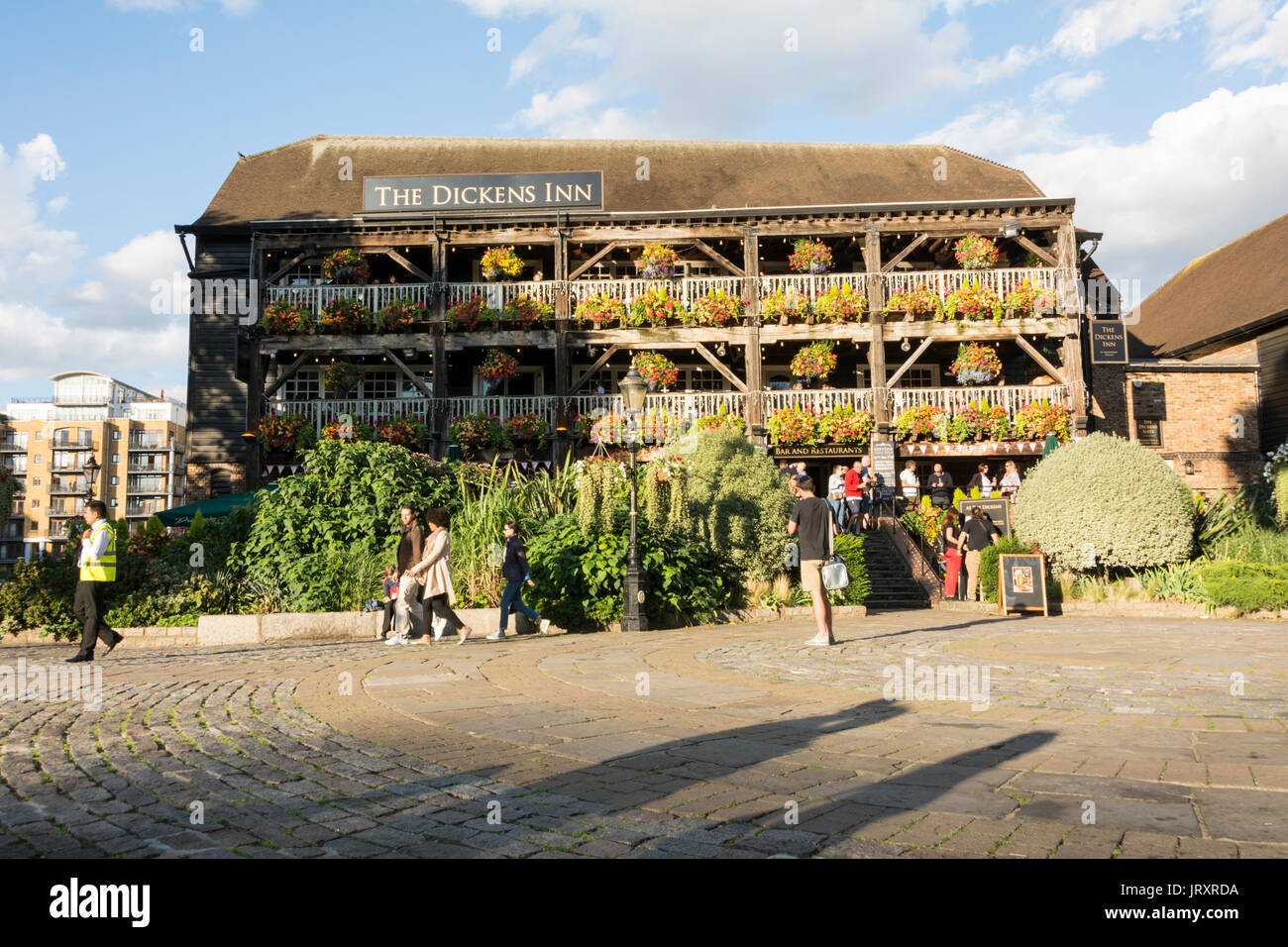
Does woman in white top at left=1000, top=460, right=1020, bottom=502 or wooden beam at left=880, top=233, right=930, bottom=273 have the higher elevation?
wooden beam at left=880, top=233, right=930, bottom=273

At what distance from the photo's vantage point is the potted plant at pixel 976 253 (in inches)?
882

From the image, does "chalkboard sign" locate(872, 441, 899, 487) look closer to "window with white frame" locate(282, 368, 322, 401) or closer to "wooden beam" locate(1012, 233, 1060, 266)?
"wooden beam" locate(1012, 233, 1060, 266)

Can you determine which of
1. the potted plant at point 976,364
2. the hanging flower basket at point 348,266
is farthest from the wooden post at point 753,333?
the hanging flower basket at point 348,266

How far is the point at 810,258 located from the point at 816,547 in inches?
611

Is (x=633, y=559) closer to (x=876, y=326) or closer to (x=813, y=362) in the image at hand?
(x=813, y=362)

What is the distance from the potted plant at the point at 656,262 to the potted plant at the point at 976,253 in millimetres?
7379

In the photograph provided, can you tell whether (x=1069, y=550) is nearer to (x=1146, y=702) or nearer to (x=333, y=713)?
(x=1146, y=702)

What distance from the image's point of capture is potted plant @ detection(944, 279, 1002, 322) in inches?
864

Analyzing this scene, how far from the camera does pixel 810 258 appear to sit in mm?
22906

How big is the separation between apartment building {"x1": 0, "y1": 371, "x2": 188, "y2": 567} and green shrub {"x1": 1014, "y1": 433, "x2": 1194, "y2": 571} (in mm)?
90234

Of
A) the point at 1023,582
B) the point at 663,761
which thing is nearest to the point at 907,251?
the point at 1023,582

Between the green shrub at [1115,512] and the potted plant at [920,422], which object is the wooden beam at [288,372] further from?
the green shrub at [1115,512]

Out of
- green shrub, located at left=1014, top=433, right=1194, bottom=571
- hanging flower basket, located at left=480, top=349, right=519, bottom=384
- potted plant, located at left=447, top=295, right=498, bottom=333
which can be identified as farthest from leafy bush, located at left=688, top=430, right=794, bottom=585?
Result: potted plant, located at left=447, top=295, right=498, bottom=333
